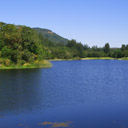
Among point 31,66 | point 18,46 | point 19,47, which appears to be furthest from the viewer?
point 31,66

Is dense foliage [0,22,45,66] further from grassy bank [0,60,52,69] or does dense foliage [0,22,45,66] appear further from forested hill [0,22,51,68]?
grassy bank [0,60,52,69]

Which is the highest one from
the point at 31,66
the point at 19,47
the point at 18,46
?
the point at 18,46

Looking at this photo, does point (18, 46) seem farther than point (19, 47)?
Yes

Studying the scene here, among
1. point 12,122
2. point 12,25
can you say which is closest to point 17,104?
point 12,122

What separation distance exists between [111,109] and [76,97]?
26.7 feet

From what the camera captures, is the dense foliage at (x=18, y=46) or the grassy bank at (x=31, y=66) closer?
the grassy bank at (x=31, y=66)

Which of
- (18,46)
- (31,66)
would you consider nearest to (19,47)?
(18,46)

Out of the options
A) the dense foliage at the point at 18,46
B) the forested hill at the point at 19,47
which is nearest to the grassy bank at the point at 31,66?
the forested hill at the point at 19,47

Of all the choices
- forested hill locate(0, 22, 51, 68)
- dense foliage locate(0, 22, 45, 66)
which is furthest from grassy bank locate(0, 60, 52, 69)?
dense foliage locate(0, 22, 45, 66)

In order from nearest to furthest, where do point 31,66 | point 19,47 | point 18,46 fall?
point 19,47 < point 18,46 < point 31,66

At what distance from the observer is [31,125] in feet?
67.5

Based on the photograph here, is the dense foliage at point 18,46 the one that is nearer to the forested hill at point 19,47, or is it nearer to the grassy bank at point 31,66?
the forested hill at point 19,47

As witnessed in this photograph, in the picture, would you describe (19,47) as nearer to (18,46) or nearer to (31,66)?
(18,46)

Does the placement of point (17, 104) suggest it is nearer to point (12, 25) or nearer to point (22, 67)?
point (22, 67)
